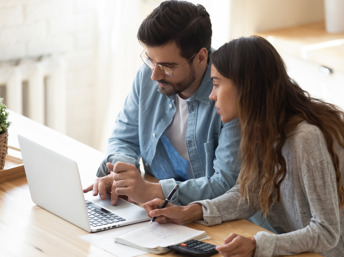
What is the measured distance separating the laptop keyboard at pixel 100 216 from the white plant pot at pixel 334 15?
6.23ft

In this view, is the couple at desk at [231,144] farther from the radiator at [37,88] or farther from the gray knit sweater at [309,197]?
the radiator at [37,88]

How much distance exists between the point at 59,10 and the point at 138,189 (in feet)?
6.15

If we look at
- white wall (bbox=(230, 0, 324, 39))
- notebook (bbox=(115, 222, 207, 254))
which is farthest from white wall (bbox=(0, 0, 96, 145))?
notebook (bbox=(115, 222, 207, 254))

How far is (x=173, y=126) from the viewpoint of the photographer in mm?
2209

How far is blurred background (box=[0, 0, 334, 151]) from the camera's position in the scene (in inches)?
133

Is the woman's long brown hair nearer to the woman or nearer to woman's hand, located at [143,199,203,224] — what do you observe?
the woman

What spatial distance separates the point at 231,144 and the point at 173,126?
0.32 metres

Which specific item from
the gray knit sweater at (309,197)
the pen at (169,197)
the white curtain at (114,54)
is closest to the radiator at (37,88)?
the white curtain at (114,54)

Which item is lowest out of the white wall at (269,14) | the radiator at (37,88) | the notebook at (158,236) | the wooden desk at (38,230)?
the radiator at (37,88)

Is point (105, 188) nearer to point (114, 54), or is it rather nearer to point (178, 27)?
point (178, 27)

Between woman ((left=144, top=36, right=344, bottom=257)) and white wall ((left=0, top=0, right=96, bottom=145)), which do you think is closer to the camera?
woman ((left=144, top=36, right=344, bottom=257))

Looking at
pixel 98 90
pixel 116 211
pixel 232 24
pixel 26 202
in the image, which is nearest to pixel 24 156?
pixel 26 202

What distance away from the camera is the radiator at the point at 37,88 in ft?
11.3

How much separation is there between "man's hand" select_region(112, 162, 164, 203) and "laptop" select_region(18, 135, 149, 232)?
0.04 meters
